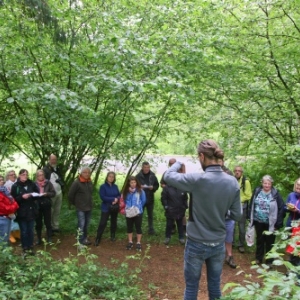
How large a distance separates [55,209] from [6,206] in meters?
2.12

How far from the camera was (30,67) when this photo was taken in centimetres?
677

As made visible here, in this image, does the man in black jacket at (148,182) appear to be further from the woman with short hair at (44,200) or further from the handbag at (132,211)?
the woman with short hair at (44,200)

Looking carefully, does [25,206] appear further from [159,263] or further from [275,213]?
[275,213]

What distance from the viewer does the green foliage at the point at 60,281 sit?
385cm

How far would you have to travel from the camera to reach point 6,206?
5621 millimetres

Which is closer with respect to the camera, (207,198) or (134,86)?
(207,198)

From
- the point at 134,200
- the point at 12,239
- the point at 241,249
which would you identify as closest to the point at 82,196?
the point at 134,200

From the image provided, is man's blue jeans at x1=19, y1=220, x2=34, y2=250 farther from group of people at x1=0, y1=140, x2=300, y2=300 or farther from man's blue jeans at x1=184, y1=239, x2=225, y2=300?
man's blue jeans at x1=184, y1=239, x2=225, y2=300

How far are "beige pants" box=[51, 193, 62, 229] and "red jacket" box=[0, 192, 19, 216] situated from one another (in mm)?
1844

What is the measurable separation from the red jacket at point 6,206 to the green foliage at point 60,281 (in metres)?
0.77

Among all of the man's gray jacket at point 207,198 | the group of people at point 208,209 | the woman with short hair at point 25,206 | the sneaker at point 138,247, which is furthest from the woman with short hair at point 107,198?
the man's gray jacket at point 207,198

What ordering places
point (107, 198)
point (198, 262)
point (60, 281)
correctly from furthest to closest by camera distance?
1. point (107, 198)
2. point (60, 281)
3. point (198, 262)

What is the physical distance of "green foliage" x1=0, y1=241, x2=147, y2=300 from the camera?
3.85 metres

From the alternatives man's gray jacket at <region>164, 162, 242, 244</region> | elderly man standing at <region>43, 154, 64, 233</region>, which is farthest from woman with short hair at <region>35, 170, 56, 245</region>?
man's gray jacket at <region>164, 162, 242, 244</region>
